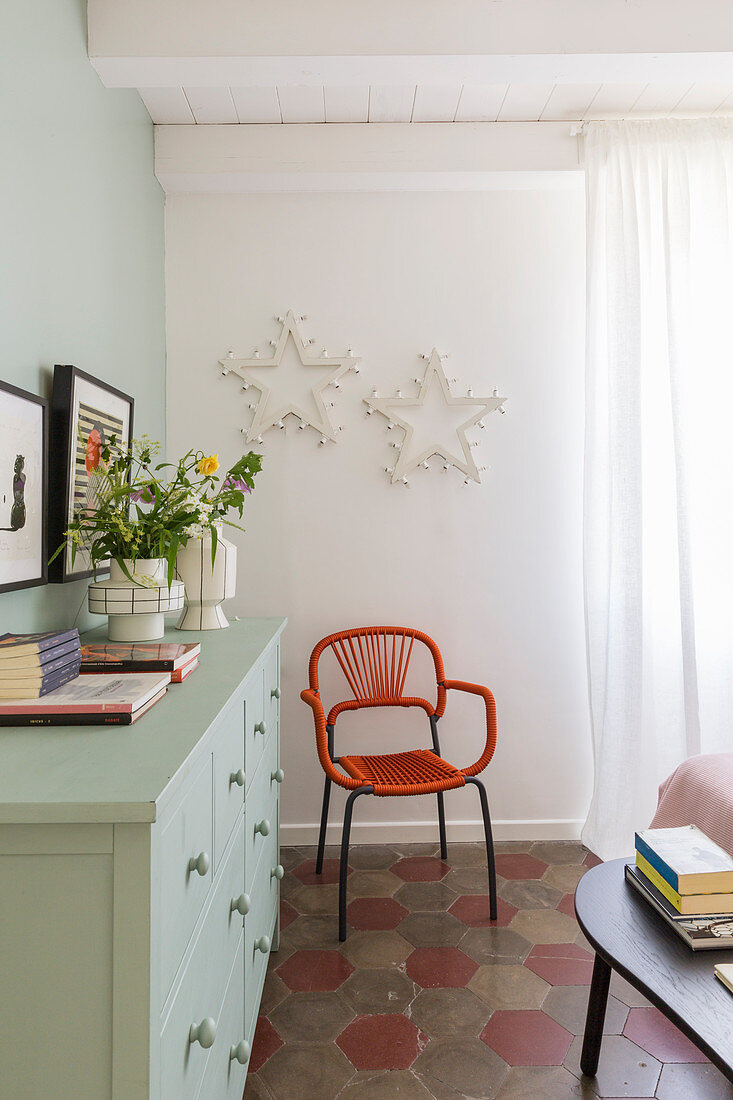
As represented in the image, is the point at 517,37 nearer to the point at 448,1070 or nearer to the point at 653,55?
the point at 653,55

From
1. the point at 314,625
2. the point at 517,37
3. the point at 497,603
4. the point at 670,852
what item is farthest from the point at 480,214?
the point at 670,852

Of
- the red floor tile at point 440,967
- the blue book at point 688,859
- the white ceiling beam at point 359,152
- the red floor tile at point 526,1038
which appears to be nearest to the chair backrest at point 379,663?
the red floor tile at point 440,967

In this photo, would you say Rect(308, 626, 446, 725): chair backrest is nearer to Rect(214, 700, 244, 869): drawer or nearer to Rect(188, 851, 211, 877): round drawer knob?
Rect(214, 700, 244, 869): drawer

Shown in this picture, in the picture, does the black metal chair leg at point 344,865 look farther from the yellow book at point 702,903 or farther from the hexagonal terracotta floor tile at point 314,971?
the yellow book at point 702,903

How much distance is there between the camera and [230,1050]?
1.30 meters

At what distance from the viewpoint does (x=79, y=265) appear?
179 cm

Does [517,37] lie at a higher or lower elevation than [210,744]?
higher

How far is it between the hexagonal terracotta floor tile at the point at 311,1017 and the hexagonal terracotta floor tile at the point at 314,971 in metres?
0.04

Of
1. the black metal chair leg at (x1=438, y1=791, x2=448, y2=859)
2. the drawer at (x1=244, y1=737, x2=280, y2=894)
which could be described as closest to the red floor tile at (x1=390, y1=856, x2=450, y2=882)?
the black metal chair leg at (x1=438, y1=791, x2=448, y2=859)

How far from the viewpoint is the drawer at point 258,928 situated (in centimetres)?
150

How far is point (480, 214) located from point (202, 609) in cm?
195

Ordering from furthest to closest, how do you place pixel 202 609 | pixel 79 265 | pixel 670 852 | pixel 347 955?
pixel 347 955
pixel 202 609
pixel 79 265
pixel 670 852

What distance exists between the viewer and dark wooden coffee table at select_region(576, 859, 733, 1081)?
3.62 feet

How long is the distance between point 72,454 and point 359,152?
171 centimetres
